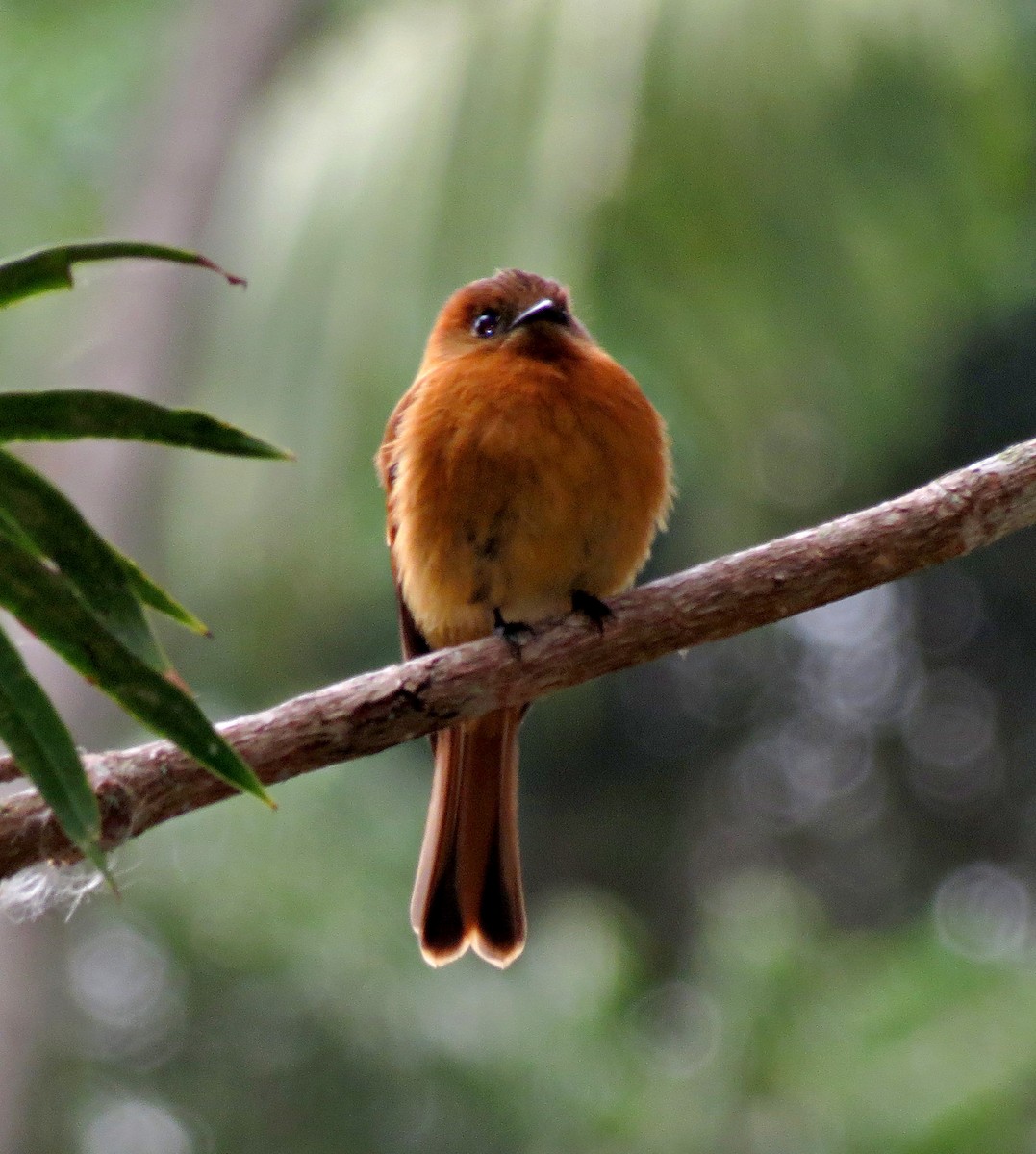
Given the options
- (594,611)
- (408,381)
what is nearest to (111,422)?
(594,611)

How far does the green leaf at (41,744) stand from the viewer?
169 cm

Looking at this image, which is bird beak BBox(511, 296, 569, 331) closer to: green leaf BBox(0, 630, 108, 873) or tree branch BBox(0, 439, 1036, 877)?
tree branch BBox(0, 439, 1036, 877)

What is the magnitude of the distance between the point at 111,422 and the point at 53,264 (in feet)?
0.56

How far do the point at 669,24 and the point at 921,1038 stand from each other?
397cm

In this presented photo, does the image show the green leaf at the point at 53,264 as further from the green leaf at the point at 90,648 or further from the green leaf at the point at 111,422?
the green leaf at the point at 90,648

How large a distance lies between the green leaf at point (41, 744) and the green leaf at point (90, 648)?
44 mm

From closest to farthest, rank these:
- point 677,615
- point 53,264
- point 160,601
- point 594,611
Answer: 1. point 53,264
2. point 160,601
3. point 677,615
4. point 594,611

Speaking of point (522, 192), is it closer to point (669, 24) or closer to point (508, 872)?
point (669, 24)

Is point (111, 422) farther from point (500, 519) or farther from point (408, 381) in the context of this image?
point (408, 381)

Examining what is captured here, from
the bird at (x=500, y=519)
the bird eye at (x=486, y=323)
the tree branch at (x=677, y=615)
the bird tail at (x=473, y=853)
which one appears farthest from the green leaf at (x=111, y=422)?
the bird eye at (x=486, y=323)

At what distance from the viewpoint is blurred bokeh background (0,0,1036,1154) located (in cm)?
554

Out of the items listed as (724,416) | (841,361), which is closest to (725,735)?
(841,361)

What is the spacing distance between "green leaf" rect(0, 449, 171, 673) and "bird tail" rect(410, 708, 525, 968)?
2.04m

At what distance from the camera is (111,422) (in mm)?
1727
